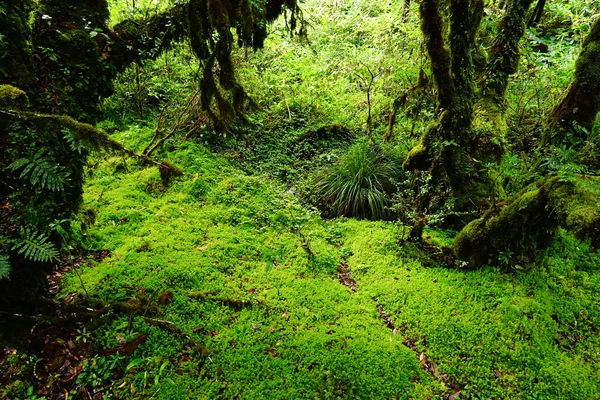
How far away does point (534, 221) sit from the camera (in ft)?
11.8

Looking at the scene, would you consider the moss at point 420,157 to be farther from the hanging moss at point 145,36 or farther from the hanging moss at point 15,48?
the hanging moss at point 15,48

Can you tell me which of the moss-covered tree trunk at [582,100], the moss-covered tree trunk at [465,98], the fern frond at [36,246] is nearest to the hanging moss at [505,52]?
the moss-covered tree trunk at [465,98]

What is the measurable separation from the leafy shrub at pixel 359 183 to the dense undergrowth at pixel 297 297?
0.08 meters

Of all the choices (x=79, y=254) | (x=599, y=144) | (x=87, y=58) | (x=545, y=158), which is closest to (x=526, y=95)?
(x=599, y=144)

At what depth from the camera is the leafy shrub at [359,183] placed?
6.30 m

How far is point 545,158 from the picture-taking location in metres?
4.18

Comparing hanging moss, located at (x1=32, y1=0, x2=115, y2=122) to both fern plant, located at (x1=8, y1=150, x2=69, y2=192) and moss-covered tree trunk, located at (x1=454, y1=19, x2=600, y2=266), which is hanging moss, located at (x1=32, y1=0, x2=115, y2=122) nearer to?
fern plant, located at (x1=8, y1=150, x2=69, y2=192)

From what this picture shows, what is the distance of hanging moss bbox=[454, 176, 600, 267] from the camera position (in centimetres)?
271

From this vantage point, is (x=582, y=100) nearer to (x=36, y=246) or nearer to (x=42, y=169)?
Result: (x=42, y=169)

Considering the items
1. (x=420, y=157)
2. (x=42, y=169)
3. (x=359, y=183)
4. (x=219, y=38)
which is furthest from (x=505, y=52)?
(x=42, y=169)

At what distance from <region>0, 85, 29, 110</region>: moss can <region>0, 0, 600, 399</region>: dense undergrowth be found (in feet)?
3.92

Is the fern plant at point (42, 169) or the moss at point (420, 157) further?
the moss at point (420, 157)

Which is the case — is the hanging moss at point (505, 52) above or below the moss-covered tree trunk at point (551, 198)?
above

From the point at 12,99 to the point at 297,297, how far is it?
3.34m
